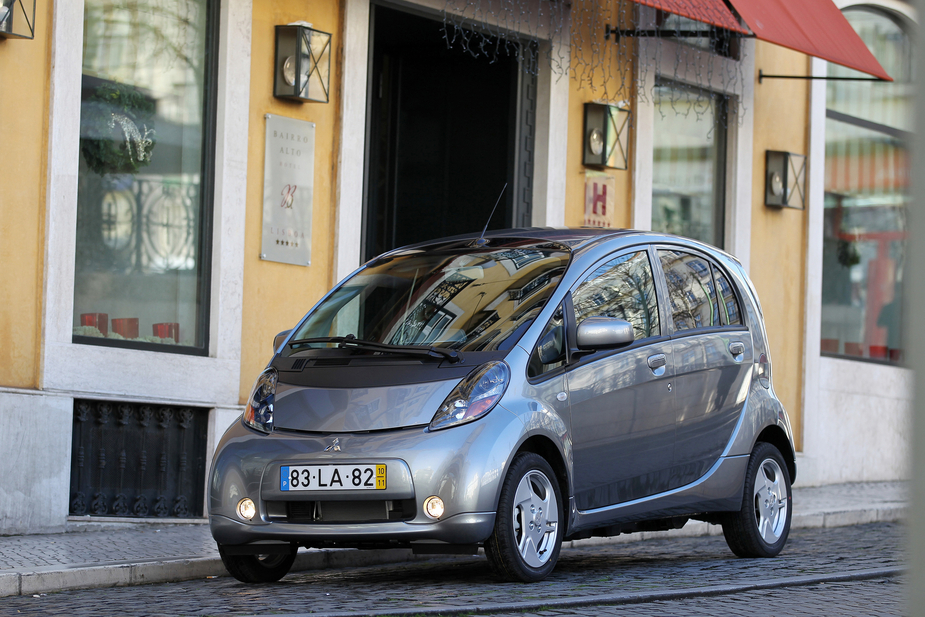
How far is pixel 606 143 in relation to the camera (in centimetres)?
1344

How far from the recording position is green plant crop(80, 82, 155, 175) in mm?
9258

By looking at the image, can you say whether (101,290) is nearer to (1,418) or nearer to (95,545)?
(1,418)

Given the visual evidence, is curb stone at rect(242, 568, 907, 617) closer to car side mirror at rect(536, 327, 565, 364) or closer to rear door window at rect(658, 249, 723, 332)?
car side mirror at rect(536, 327, 565, 364)

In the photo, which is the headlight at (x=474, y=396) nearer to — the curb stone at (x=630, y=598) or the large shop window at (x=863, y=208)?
the curb stone at (x=630, y=598)

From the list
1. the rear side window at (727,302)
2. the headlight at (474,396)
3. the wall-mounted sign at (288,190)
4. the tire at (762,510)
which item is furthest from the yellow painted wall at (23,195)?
the tire at (762,510)

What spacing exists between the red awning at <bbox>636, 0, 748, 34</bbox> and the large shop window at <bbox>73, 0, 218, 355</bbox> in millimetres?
4102

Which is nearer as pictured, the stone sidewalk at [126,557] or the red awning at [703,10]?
the stone sidewalk at [126,557]

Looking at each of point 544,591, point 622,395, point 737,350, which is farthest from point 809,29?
point 544,591

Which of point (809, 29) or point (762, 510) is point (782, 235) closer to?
point (809, 29)

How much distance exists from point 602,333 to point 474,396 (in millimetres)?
851

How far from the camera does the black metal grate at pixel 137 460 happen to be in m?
8.94

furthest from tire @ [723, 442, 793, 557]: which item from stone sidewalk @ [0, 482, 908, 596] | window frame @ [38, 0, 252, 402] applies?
window frame @ [38, 0, 252, 402]

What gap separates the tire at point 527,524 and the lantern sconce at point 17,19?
466cm

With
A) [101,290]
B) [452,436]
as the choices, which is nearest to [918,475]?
[452,436]
